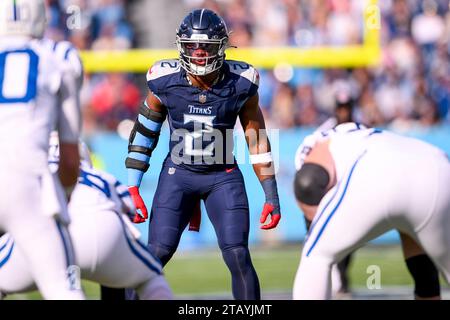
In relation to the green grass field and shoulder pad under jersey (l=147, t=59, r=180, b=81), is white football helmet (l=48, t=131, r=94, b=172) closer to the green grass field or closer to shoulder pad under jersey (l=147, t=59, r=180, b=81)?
shoulder pad under jersey (l=147, t=59, r=180, b=81)

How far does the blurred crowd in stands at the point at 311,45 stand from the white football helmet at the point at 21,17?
27.1ft

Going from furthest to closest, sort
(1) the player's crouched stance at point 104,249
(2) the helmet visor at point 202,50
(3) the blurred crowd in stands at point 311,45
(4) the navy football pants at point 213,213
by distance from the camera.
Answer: (3) the blurred crowd in stands at point 311,45 → (2) the helmet visor at point 202,50 → (4) the navy football pants at point 213,213 → (1) the player's crouched stance at point 104,249

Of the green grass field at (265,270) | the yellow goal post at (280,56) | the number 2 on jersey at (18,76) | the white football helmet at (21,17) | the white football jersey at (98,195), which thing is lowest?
the green grass field at (265,270)

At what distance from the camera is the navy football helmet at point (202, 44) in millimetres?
6027

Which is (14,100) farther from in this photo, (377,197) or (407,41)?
(407,41)

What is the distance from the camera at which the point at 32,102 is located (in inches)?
171

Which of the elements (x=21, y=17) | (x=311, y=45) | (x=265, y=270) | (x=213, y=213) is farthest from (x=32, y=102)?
(x=311, y=45)

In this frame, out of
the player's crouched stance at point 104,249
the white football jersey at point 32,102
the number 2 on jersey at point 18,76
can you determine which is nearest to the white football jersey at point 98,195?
the player's crouched stance at point 104,249

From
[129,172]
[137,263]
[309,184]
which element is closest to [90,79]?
[129,172]

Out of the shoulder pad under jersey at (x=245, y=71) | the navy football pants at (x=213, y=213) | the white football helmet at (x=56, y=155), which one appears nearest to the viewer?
the white football helmet at (x=56, y=155)

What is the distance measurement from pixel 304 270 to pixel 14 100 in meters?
1.69

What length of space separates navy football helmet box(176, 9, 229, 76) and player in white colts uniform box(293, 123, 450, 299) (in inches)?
46.5

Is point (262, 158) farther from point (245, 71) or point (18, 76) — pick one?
point (18, 76)

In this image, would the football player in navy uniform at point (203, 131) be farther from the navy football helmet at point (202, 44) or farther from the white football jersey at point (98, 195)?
the white football jersey at point (98, 195)
